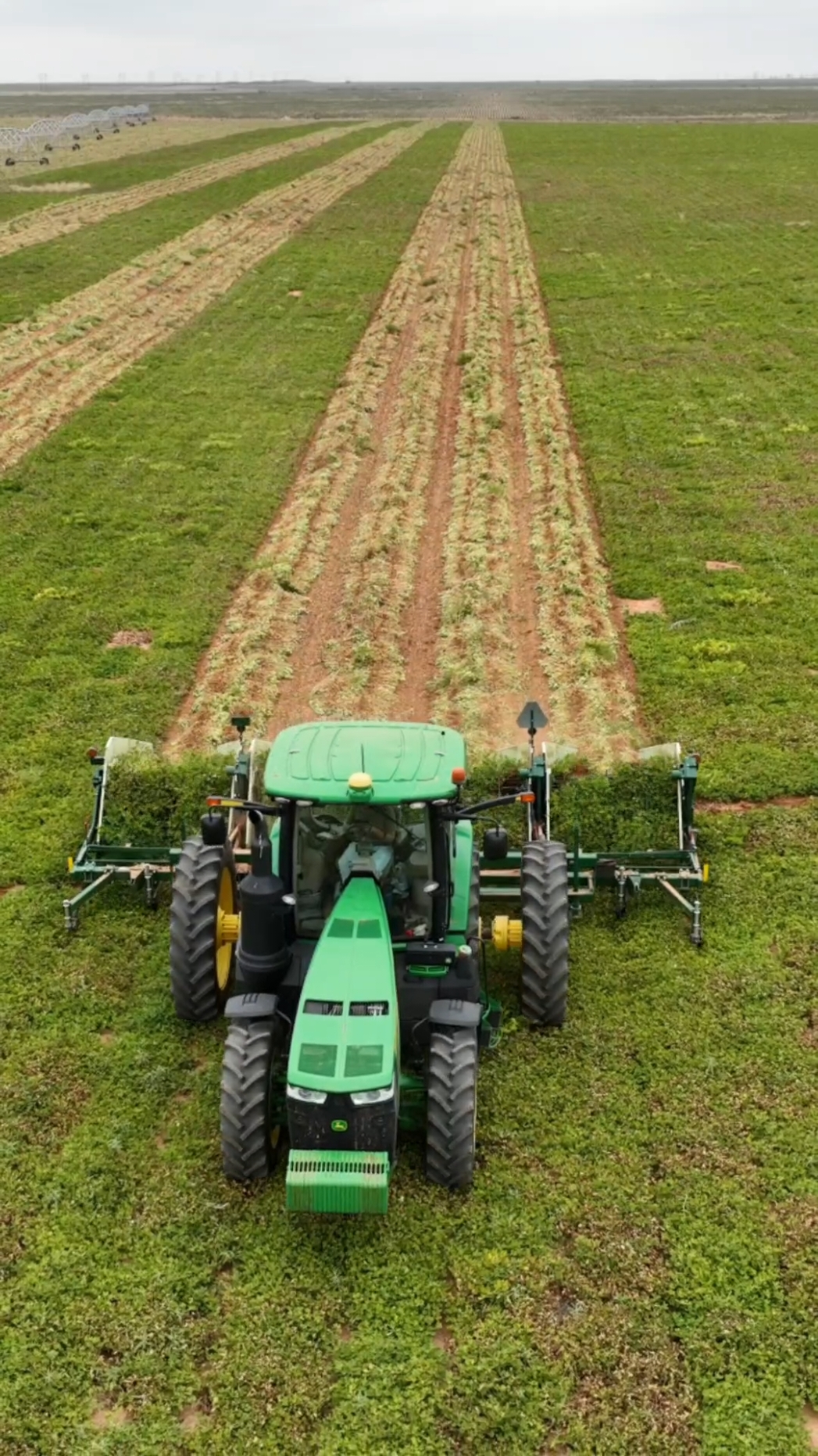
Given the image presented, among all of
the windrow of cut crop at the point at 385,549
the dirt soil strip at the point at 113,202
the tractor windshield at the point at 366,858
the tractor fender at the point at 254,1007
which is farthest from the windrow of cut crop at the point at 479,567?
the dirt soil strip at the point at 113,202

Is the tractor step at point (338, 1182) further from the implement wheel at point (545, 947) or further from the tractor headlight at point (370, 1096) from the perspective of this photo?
the implement wheel at point (545, 947)

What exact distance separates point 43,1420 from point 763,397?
78.1ft

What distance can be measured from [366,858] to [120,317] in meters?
28.1

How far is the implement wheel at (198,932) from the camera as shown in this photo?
866 centimetres

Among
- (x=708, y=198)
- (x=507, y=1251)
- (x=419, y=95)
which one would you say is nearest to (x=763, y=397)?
(x=507, y=1251)

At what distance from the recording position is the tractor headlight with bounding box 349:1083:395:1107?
6684 mm

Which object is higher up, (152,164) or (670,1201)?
(152,164)

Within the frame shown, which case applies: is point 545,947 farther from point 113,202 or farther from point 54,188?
point 54,188

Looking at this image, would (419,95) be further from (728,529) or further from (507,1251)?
(507,1251)

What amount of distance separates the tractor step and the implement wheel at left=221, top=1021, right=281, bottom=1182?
1.59ft

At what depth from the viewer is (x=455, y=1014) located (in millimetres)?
7555

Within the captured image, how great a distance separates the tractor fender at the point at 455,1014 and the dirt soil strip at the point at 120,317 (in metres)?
17.1

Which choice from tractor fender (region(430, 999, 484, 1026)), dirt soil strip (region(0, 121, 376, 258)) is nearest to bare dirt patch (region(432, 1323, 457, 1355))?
tractor fender (region(430, 999, 484, 1026))

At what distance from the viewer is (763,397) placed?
82.5ft
